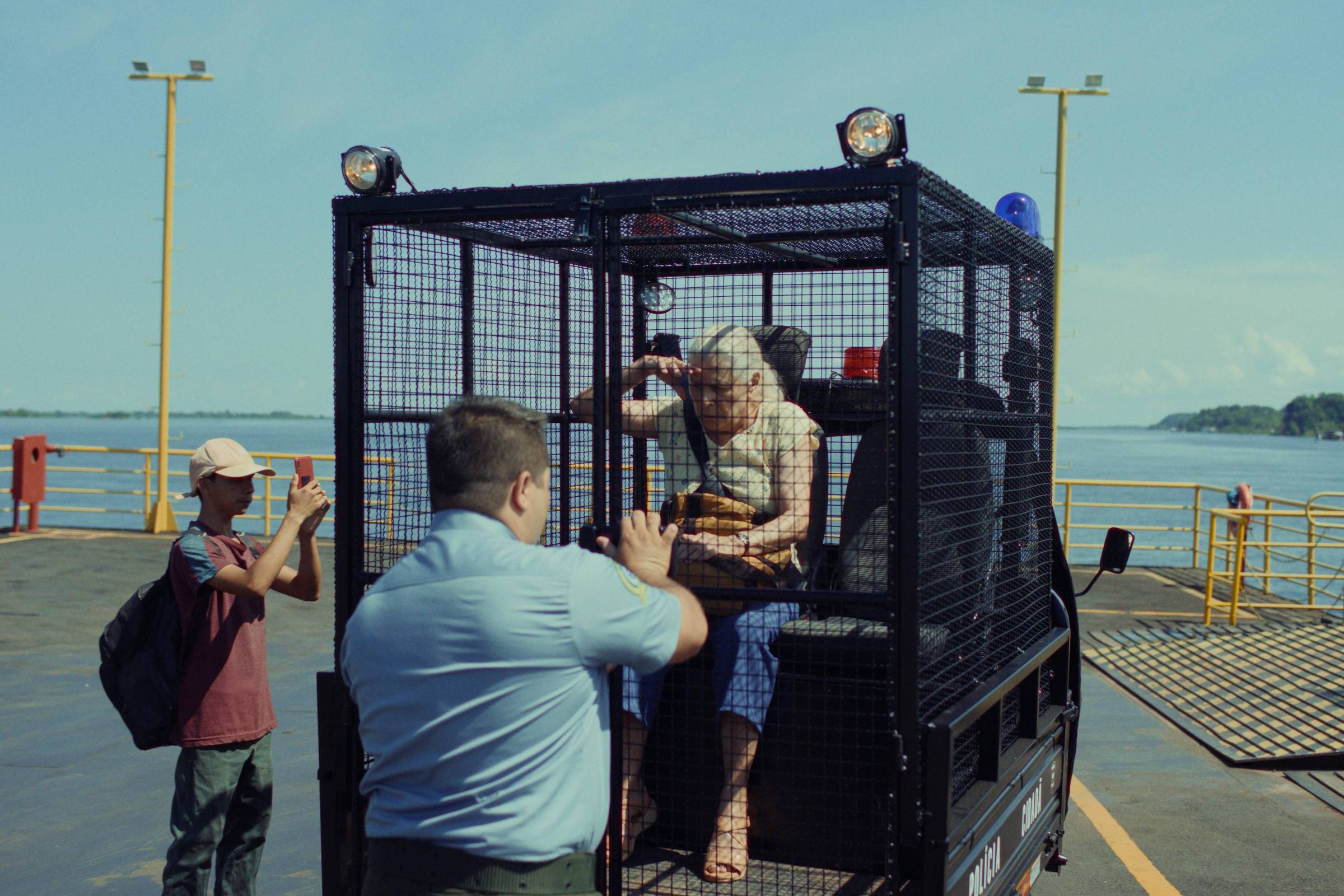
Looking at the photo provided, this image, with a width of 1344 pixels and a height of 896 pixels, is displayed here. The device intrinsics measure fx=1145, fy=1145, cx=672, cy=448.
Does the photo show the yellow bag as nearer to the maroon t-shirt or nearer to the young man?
the young man

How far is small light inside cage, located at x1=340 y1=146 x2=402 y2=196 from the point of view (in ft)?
10.5

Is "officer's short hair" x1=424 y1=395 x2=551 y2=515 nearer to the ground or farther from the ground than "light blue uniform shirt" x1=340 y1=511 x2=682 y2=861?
farther from the ground

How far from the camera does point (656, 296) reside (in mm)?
4457

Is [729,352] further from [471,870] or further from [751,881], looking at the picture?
[471,870]

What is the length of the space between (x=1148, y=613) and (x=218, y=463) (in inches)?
426

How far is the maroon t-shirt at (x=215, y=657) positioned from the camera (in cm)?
369

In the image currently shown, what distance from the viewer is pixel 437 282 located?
3.57m

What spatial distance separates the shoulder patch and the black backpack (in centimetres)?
203

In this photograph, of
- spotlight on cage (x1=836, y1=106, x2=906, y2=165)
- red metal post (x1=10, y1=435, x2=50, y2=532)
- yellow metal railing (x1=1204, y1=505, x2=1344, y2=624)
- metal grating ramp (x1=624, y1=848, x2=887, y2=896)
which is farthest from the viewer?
red metal post (x1=10, y1=435, x2=50, y2=532)

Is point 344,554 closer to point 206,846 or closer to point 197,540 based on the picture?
point 197,540

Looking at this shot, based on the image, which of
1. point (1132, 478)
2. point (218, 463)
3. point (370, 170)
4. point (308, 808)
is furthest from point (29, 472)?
point (1132, 478)

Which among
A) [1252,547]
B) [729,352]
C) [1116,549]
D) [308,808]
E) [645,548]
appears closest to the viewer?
[645,548]

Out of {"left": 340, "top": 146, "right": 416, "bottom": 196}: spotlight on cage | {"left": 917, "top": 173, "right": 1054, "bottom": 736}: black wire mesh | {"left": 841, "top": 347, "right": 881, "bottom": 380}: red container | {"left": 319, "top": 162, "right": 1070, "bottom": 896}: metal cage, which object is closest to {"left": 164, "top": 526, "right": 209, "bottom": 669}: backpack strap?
{"left": 319, "top": 162, "right": 1070, "bottom": 896}: metal cage

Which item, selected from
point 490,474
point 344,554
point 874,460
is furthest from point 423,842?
point 874,460
